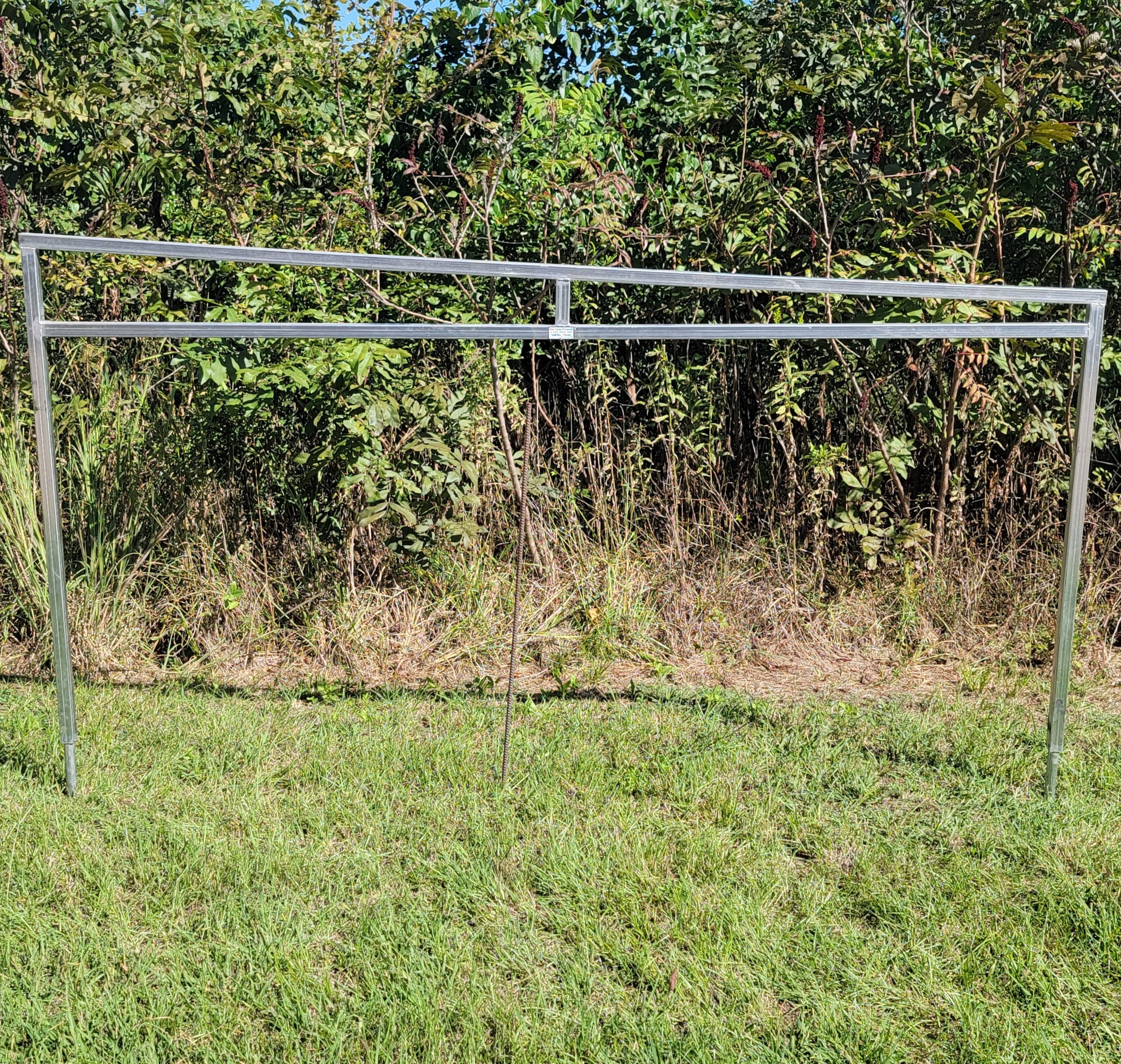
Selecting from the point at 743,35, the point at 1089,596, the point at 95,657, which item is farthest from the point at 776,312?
the point at 95,657

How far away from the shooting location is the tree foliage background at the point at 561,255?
4.95 m

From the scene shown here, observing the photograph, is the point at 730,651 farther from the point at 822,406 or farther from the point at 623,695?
the point at 822,406

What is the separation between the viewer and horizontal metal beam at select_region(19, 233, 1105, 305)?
10.2 ft

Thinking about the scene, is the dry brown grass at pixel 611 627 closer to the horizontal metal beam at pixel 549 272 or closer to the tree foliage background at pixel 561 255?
the tree foliage background at pixel 561 255

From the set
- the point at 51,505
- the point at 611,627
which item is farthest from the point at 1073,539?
the point at 51,505

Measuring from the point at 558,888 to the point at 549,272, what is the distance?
1.77m

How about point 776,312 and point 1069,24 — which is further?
point 776,312

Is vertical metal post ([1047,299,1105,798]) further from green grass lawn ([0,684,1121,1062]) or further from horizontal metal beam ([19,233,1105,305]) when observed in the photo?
green grass lawn ([0,684,1121,1062])

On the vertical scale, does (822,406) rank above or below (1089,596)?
above

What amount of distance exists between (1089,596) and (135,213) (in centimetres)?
497

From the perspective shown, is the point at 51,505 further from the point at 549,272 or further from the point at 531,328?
the point at 549,272

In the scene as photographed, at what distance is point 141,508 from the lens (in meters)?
5.12

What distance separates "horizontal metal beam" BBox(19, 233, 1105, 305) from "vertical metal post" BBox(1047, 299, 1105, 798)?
16 cm

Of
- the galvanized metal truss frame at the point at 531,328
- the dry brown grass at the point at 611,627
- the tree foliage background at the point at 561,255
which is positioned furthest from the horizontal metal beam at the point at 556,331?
the dry brown grass at the point at 611,627
